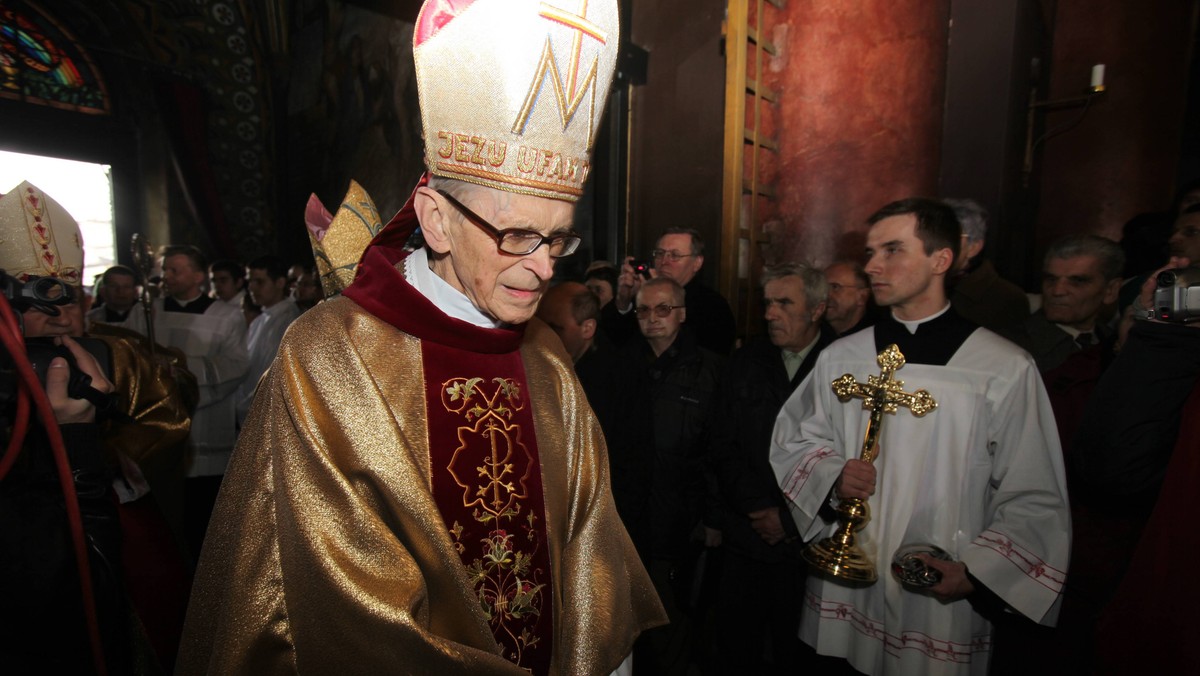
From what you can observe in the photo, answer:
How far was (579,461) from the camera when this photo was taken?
1710 mm

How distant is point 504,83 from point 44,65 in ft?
39.7

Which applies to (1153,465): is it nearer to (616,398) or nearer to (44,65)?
(616,398)

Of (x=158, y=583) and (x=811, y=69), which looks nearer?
(x=158, y=583)

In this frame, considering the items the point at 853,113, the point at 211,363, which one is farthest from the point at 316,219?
the point at 853,113

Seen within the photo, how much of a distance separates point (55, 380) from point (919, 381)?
3.20 meters

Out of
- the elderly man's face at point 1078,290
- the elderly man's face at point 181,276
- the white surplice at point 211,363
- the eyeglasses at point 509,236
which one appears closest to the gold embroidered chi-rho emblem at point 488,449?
the eyeglasses at point 509,236

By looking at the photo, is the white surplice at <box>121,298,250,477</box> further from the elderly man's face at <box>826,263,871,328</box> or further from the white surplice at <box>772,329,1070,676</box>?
the elderly man's face at <box>826,263,871,328</box>

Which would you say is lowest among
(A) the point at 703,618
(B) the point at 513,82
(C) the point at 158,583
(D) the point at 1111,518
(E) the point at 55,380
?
(A) the point at 703,618

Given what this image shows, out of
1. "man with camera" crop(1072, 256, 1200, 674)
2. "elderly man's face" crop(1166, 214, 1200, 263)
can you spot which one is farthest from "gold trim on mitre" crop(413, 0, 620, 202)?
"elderly man's face" crop(1166, 214, 1200, 263)

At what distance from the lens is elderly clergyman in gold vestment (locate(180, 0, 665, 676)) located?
4.01 feet

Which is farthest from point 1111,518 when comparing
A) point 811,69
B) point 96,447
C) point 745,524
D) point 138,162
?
point 138,162

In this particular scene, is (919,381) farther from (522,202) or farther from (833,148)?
(833,148)

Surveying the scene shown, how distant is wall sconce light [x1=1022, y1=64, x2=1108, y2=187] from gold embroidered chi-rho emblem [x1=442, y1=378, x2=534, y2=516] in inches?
240

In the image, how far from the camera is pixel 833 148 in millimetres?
6555
